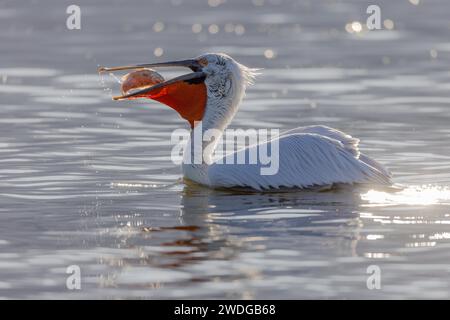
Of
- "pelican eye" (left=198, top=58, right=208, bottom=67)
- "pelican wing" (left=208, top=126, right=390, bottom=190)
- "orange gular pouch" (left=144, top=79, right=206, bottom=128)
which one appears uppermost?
"pelican eye" (left=198, top=58, right=208, bottom=67)

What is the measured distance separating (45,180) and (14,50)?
24.9 ft

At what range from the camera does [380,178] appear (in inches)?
411

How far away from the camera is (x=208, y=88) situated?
11.1m

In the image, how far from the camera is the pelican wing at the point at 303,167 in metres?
10.4

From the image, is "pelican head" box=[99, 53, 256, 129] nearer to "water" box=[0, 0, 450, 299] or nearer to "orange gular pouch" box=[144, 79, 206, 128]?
"orange gular pouch" box=[144, 79, 206, 128]

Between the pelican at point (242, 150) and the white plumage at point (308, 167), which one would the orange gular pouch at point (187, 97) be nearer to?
the pelican at point (242, 150)

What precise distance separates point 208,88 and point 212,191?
0.94 meters

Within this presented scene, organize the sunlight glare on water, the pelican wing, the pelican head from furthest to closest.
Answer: the pelican head → the pelican wing → the sunlight glare on water

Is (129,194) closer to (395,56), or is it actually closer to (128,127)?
(128,127)

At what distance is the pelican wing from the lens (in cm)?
1035

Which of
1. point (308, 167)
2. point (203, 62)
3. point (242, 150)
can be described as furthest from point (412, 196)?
point (203, 62)

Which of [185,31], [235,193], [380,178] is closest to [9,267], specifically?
[235,193]

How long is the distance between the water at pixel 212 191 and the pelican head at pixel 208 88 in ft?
2.05

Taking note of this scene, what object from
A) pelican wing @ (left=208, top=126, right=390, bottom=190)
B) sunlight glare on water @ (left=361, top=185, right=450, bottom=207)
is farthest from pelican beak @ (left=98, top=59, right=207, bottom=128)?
sunlight glare on water @ (left=361, top=185, right=450, bottom=207)
